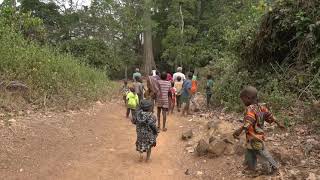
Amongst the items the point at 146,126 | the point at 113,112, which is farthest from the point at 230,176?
the point at 113,112

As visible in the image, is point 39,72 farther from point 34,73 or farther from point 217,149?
point 217,149

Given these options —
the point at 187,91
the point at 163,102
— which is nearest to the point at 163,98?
the point at 163,102

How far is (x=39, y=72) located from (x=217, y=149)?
705cm

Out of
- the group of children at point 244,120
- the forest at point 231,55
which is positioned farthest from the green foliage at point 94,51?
the group of children at point 244,120

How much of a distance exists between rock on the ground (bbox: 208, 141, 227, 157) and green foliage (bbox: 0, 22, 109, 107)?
5.80m

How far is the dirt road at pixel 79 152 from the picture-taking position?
23.7 ft

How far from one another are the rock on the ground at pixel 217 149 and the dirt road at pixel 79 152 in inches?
24.7

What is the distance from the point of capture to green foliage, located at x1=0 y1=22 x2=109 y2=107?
12.0 m

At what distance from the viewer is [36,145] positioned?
8.56 metres

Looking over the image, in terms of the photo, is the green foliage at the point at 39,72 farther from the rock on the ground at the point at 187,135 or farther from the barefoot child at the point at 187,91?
the rock on the ground at the point at 187,135

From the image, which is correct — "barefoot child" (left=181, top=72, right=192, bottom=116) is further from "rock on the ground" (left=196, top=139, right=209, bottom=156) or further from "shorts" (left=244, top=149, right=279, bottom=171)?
"shorts" (left=244, top=149, right=279, bottom=171)

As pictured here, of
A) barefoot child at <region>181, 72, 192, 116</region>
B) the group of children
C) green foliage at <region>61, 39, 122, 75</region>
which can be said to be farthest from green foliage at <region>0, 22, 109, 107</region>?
green foliage at <region>61, 39, 122, 75</region>

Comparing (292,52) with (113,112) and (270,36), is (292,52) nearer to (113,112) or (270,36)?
(270,36)

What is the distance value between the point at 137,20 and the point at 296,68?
25.1 metres
